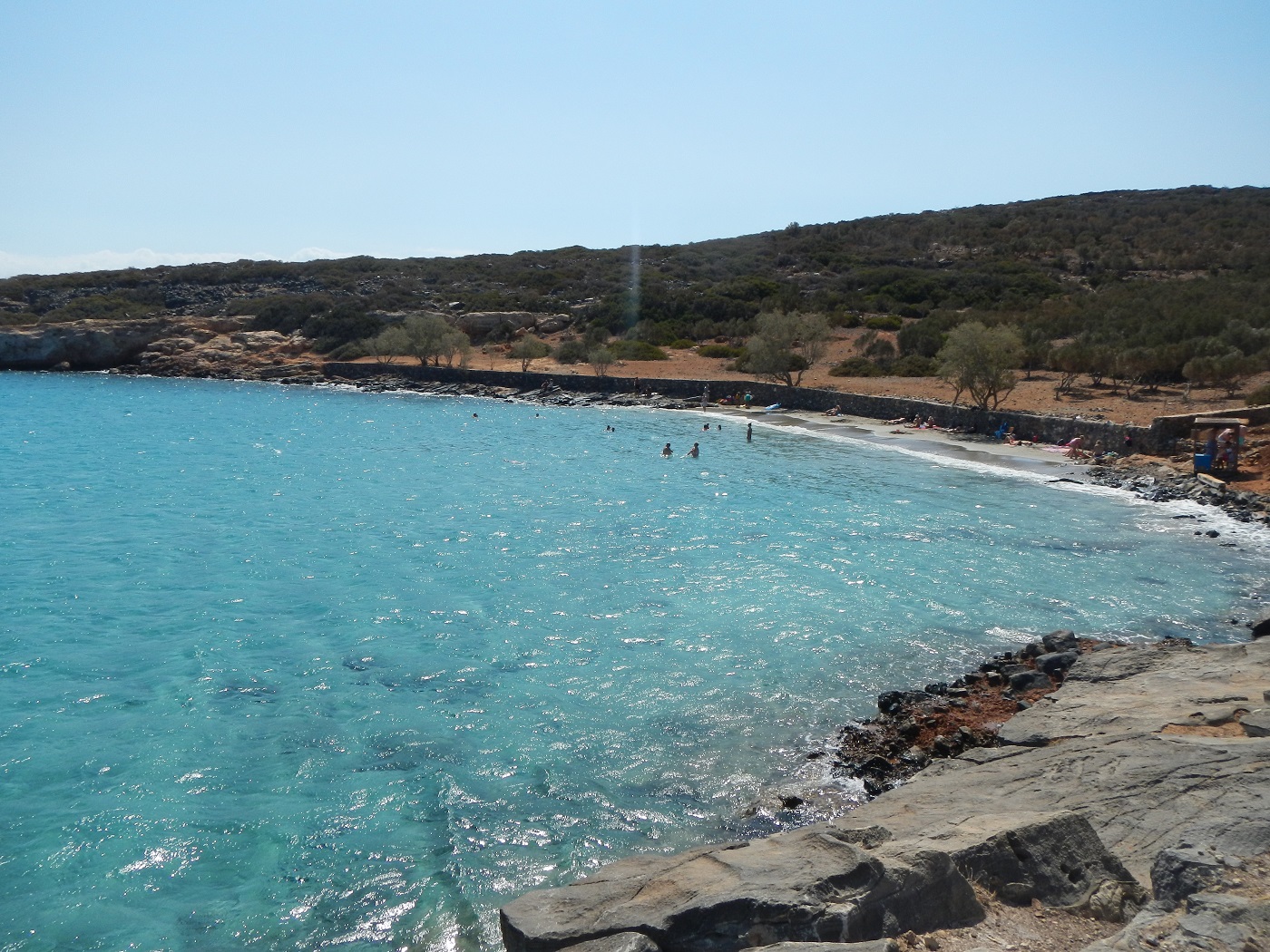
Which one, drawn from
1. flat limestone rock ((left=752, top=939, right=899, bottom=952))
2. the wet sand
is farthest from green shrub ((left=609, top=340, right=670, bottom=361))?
flat limestone rock ((left=752, top=939, right=899, bottom=952))

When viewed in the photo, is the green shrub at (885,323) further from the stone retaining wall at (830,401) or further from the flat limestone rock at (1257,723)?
the flat limestone rock at (1257,723)

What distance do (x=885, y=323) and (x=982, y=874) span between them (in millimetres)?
58150

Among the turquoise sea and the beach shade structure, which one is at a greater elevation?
the beach shade structure

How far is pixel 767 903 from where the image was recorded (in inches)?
202

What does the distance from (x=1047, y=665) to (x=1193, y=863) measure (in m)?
7.53

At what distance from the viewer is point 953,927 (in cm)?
530

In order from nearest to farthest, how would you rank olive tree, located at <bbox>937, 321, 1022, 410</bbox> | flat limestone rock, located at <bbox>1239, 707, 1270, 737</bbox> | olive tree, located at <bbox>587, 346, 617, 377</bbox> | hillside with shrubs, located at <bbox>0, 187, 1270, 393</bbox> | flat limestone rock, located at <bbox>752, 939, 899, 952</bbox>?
flat limestone rock, located at <bbox>752, 939, 899, 952</bbox>, flat limestone rock, located at <bbox>1239, 707, 1270, 737</bbox>, olive tree, located at <bbox>937, 321, 1022, 410</bbox>, hillside with shrubs, located at <bbox>0, 187, 1270, 393</bbox>, olive tree, located at <bbox>587, 346, 617, 377</bbox>

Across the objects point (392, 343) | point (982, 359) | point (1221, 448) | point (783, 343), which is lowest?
point (1221, 448)

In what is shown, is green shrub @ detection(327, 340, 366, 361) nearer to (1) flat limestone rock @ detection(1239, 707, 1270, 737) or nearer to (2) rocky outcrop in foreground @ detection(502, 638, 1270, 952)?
(2) rocky outcrop in foreground @ detection(502, 638, 1270, 952)

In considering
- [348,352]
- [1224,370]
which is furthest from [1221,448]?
[348,352]

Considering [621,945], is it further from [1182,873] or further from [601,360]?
[601,360]

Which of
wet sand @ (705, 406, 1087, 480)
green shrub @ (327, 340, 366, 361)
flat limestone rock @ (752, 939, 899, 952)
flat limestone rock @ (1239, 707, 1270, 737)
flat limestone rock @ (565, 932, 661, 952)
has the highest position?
green shrub @ (327, 340, 366, 361)

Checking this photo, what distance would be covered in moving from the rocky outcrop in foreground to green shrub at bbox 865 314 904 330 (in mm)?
54791

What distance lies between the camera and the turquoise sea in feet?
27.4
